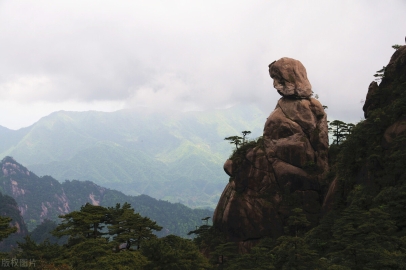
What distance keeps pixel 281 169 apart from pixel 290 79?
1372 centimetres

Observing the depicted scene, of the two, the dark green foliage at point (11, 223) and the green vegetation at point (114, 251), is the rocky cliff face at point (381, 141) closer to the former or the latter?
the green vegetation at point (114, 251)

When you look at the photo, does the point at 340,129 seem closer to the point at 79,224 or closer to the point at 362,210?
the point at 362,210

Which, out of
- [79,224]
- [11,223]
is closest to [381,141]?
[79,224]

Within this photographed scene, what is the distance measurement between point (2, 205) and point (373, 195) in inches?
7299

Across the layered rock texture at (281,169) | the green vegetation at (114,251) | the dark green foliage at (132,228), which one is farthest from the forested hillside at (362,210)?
the dark green foliage at (132,228)

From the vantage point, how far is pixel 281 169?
5119 centimetres

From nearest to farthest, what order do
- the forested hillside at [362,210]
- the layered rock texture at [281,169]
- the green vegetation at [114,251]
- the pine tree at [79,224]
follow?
the forested hillside at [362,210] < the green vegetation at [114,251] < the pine tree at [79,224] < the layered rock texture at [281,169]

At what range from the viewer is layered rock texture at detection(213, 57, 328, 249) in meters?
50.1

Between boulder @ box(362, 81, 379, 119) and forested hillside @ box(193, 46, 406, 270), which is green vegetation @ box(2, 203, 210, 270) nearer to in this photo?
forested hillside @ box(193, 46, 406, 270)

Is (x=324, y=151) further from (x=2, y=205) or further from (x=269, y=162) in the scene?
(x=2, y=205)

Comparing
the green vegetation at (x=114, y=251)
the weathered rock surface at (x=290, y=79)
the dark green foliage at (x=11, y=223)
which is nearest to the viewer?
the green vegetation at (x=114, y=251)

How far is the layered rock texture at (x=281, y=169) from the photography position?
50.1m

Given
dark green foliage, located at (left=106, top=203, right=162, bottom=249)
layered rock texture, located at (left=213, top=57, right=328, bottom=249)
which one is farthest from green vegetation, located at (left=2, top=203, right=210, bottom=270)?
layered rock texture, located at (left=213, top=57, right=328, bottom=249)

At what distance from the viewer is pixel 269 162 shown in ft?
172
